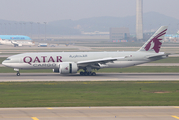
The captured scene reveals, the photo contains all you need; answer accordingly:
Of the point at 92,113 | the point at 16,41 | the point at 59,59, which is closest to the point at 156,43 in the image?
the point at 59,59

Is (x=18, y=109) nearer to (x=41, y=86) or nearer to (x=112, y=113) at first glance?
(x=112, y=113)

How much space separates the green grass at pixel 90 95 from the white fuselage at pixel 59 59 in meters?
11.7

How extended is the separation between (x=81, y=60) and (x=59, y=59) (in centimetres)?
374

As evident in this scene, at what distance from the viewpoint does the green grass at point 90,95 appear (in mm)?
23531

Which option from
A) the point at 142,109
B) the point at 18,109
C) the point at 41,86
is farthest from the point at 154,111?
the point at 41,86

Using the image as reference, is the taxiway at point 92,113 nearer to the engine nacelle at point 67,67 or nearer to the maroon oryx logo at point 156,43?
the engine nacelle at point 67,67

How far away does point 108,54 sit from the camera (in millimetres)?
47625

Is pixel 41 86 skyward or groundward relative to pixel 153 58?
groundward

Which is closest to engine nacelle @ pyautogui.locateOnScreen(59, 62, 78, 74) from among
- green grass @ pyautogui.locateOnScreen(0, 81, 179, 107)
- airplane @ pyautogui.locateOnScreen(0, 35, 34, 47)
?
green grass @ pyautogui.locateOnScreen(0, 81, 179, 107)

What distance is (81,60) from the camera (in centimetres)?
4678

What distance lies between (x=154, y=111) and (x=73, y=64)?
84.7 ft

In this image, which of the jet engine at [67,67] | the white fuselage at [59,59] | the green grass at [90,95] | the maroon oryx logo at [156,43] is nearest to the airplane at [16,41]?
the white fuselage at [59,59]

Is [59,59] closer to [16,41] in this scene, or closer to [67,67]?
[67,67]

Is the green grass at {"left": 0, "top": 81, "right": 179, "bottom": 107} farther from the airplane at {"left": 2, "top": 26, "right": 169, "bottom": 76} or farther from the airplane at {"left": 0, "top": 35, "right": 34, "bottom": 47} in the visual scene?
the airplane at {"left": 0, "top": 35, "right": 34, "bottom": 47}
